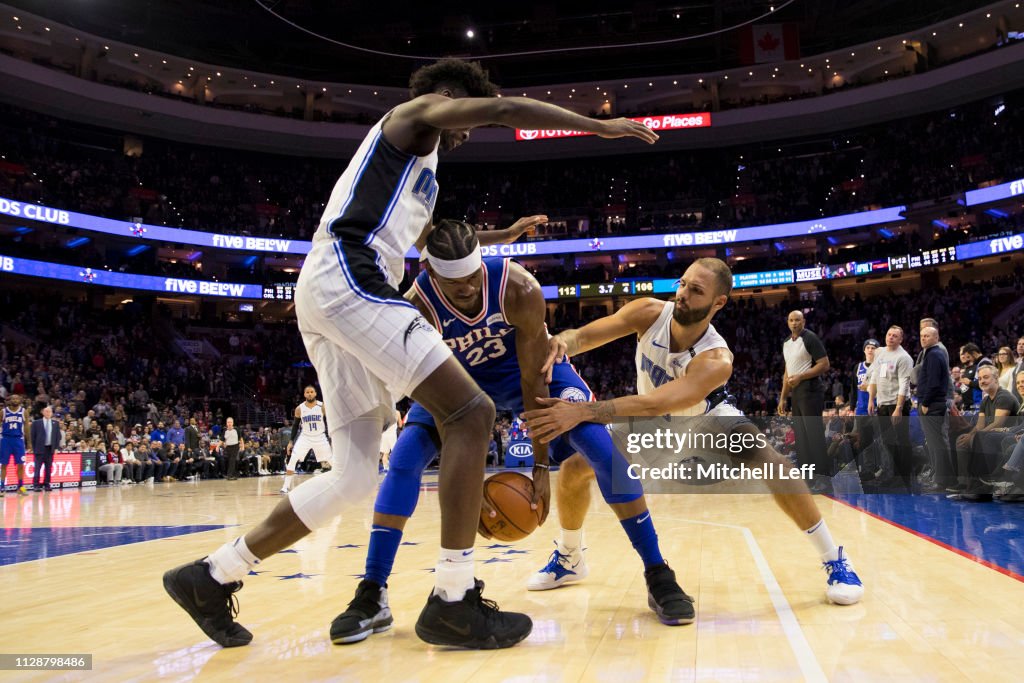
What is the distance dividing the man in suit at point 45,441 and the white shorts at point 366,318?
45.7 feet

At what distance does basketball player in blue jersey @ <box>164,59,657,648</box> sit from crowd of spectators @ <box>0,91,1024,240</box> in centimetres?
2865

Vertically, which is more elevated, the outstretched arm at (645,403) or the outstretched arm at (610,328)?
the outstretched arm at (610,328)

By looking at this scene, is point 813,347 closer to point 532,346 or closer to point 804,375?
point 804,375

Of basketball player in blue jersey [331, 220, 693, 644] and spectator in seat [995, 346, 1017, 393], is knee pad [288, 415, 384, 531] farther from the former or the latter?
spectator in seat [995, 346, 1017, 393]

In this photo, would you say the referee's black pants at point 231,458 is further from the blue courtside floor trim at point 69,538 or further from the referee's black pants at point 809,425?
the referee's black pants at point 809,425

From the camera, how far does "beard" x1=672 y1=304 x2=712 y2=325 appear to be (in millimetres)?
3869

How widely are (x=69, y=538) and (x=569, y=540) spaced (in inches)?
206

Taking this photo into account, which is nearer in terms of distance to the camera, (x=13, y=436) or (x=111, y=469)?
(x=13, y=436)

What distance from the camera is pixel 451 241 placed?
11.1ft

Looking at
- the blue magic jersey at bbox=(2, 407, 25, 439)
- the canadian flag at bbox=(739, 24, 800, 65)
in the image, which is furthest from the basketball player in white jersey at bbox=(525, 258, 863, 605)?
the canadian flag at bbox=(739, 24, 800, 65)

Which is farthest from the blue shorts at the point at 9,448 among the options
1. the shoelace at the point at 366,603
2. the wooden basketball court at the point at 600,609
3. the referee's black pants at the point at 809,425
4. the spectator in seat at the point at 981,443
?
the spectator in seat at the point at 981,443

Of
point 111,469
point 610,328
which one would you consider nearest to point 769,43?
point 111,469

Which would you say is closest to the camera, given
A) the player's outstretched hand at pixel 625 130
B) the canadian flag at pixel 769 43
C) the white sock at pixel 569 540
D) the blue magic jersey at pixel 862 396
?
the player's outstretched hand at pixel 625 130

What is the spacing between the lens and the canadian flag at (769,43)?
3250cm
